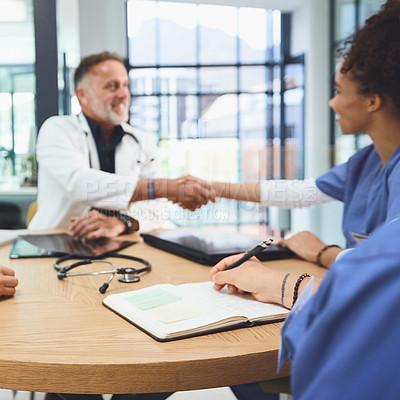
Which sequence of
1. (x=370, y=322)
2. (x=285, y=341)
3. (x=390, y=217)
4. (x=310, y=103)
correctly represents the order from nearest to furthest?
(x=370, y=322)
(x=285, y=341)
(x=390, y=217)
(x=310, y=103)

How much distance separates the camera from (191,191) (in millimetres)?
2000

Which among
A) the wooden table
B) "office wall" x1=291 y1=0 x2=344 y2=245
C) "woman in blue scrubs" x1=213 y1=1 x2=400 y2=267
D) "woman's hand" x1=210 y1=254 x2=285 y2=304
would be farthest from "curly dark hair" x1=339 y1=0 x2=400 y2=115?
"office wall" x1=291 y1=0 x2=344 y2=245

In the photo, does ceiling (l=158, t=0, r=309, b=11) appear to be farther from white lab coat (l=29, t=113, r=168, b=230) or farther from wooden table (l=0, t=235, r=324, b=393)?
wooden table (l=0, t=235, r=324, b=393)

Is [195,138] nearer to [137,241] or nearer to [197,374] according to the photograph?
[137,241]

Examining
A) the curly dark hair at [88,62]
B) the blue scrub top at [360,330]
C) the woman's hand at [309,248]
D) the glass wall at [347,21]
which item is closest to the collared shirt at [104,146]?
the curly dark hair at [88,62]

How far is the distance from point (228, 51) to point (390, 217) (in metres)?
7.11

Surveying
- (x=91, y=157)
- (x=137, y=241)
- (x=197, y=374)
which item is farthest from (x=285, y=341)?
(x=91, y=157)

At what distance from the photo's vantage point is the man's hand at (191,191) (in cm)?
199

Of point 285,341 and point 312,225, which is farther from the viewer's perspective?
point 312,225

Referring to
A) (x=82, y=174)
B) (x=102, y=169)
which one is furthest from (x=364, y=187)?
(x=102, y=169)

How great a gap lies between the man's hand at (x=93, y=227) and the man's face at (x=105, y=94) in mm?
838

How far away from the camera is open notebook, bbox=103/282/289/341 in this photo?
0.75m

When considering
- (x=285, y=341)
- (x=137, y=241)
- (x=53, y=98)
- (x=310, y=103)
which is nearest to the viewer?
(x=285, y=341)

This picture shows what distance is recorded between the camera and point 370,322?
0.94 ft
